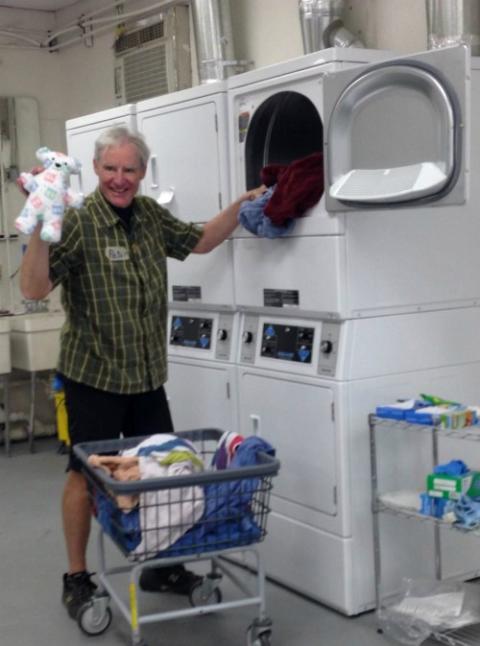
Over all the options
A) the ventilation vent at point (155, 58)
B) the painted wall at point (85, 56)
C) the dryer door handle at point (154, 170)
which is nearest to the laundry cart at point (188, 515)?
the dryer door handle at point (154, 170)

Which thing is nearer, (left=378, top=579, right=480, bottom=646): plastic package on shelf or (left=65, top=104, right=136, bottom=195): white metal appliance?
(left=378, top=579, right=480, bottom=646): plastic package on shelf

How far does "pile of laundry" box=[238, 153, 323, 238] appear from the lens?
329cm

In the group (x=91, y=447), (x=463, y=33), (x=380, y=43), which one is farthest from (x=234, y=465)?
(x=380, y=43)

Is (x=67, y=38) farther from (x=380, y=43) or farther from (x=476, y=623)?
(x=476, y=623)

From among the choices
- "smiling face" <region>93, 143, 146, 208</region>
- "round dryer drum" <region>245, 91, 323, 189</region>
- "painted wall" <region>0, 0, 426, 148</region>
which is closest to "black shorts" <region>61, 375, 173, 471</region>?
"smiling face" <region>93, 143, 146, 208</region>

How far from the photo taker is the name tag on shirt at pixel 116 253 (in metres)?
3.32

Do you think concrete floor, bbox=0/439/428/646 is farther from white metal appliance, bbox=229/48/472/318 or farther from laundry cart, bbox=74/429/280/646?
white metal appliance, bbox=229/48/472/318

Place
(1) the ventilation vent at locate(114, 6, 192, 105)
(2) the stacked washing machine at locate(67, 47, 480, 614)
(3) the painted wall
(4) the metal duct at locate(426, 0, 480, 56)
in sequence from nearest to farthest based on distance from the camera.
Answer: (2) the stacked washing machine at locate(67, 47, 480, 614)
(4) the metal duct at locate(426, 0, 480, 56)
(3) the painted wall
(1) the ventilation vent at locate(114, 6, 192, 105)

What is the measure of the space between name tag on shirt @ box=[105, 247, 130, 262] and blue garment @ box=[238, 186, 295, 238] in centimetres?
47

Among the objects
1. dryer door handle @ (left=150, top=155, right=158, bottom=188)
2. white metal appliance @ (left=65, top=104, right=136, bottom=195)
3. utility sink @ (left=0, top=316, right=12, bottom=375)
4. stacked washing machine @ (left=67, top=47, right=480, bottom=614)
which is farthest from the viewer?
utility sink @ (left=0, top=316, right=12, bottom=375)

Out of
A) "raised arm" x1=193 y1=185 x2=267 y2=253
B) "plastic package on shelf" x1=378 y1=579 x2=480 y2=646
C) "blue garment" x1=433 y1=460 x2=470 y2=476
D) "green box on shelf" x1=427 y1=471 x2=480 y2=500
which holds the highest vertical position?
"raised arm" x1=193 y1=185 x2=267 y2=253

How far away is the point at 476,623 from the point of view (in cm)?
315

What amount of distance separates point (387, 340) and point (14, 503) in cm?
257

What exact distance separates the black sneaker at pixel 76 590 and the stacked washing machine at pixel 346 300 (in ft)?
2.38
